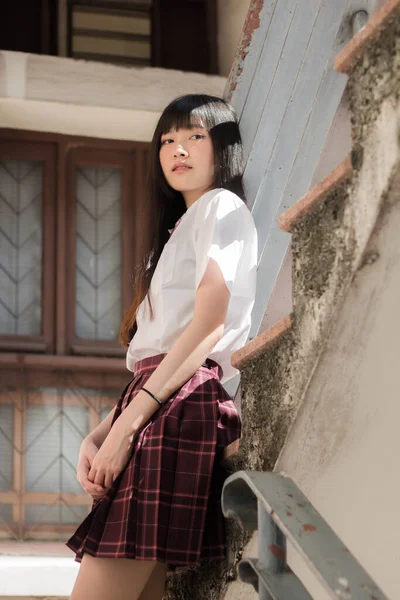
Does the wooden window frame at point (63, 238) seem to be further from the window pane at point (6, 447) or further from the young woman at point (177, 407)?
the young woman at point (177, 407)

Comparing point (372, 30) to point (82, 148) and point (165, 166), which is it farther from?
point (82, 148)

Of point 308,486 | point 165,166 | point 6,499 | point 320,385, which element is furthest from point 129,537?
point 6,499

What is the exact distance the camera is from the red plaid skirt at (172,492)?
7.09ft

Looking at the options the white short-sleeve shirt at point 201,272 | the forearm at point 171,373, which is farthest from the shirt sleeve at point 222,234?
the forearm at point 171,373

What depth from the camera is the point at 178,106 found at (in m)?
2.68

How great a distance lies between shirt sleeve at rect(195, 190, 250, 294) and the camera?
233 centimetres

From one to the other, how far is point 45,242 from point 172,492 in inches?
126

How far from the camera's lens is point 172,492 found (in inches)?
86.8

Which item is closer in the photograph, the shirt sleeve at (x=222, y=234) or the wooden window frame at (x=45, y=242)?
the shirt sleeve at (x=222, y=234)

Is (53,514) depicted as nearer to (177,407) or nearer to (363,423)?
(177,407)

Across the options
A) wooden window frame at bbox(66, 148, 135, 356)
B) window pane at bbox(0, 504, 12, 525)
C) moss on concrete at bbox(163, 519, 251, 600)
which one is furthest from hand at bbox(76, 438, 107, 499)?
wooden window frame at bbox(66, 148, 135, 356)

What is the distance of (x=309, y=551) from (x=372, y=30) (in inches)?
31.9

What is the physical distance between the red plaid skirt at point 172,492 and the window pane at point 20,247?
2.94 meters

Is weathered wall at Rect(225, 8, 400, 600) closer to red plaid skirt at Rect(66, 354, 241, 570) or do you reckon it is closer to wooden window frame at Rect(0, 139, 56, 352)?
red plaid skirt at Rect(66, 354, 241, 570)
